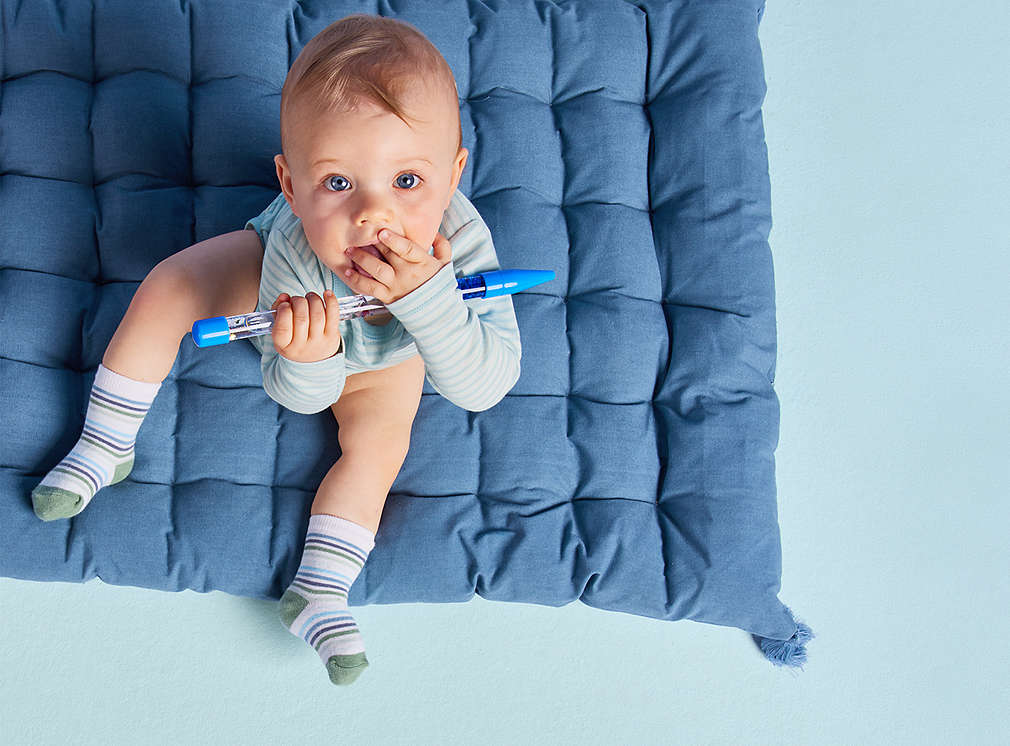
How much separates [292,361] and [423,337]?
131 millimetres

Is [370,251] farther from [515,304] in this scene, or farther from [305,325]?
[515,304]

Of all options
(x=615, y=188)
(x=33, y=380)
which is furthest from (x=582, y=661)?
(x=33, y=380)

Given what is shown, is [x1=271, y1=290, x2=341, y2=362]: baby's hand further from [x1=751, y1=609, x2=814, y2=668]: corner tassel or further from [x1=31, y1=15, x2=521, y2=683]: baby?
[x1=751, y1=609, x2=814, y2=668]: corner tassel

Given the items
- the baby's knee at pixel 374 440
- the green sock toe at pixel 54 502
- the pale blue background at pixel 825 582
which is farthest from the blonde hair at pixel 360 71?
the pale blue background at pixel 825 582

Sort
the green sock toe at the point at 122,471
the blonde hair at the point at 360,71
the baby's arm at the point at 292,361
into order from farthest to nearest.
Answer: the green sock toe at the point at 122,471 → the baby's arm at the point at 292,361 → the blonde hair at the point at 360,71

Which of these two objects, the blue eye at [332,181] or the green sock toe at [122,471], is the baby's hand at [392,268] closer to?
the blue eye at [332,181]

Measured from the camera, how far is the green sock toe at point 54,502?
3.14ft

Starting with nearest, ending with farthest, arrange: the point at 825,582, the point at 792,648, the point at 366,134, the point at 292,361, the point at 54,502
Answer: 1. the point at 366,134
2. the point at 292,361
3. the point at 54,502
4. the point at 792,648
5. the point at 825,582

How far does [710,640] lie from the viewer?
44.8 inches

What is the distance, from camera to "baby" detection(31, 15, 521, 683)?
0.76 m

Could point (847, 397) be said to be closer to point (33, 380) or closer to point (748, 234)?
point (748, 234)

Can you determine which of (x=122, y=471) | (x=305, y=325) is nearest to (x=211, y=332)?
(x=305, y=325)

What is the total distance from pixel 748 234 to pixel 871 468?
38 centimetres

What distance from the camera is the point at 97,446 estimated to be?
972 millimetres
